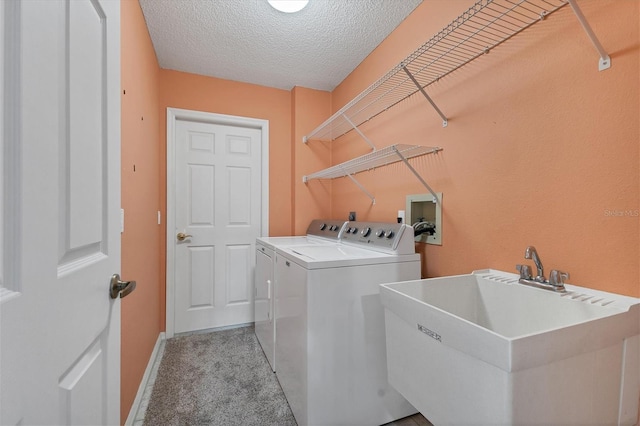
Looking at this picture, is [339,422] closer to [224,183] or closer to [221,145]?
[224,183]

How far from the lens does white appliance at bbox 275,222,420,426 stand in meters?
1.30

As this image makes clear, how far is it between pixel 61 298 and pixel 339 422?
133 cm

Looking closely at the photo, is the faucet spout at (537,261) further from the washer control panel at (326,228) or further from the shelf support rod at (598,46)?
the washer control panel at (326,228)

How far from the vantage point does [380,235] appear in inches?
64.6

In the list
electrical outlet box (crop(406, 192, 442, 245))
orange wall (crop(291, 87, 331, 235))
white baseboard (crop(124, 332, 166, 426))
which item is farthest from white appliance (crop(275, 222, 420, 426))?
orange wall (crop(291, 87, 331, 235))

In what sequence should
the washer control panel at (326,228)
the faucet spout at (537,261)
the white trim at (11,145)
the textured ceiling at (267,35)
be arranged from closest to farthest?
the white trim at (11,145) → the faucet spout at (537,261) → the textured ceiling at (267,35) → the washer control panel at (326,228)

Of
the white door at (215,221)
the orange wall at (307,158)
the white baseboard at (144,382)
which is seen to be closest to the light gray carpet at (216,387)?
the white baseboard at (144,382)

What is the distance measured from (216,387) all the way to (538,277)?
73.0 inches

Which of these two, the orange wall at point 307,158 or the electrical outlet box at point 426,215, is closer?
the electrical outlet box at point 426,215

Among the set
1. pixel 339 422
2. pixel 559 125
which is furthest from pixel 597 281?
pixel 339 422

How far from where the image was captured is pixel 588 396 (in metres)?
0.68

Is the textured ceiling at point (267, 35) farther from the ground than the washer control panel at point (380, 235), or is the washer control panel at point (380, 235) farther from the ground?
the textured ceiling at point (267, 35)

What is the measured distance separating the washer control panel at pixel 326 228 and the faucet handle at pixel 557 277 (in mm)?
1304

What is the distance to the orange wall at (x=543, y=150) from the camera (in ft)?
2.83
